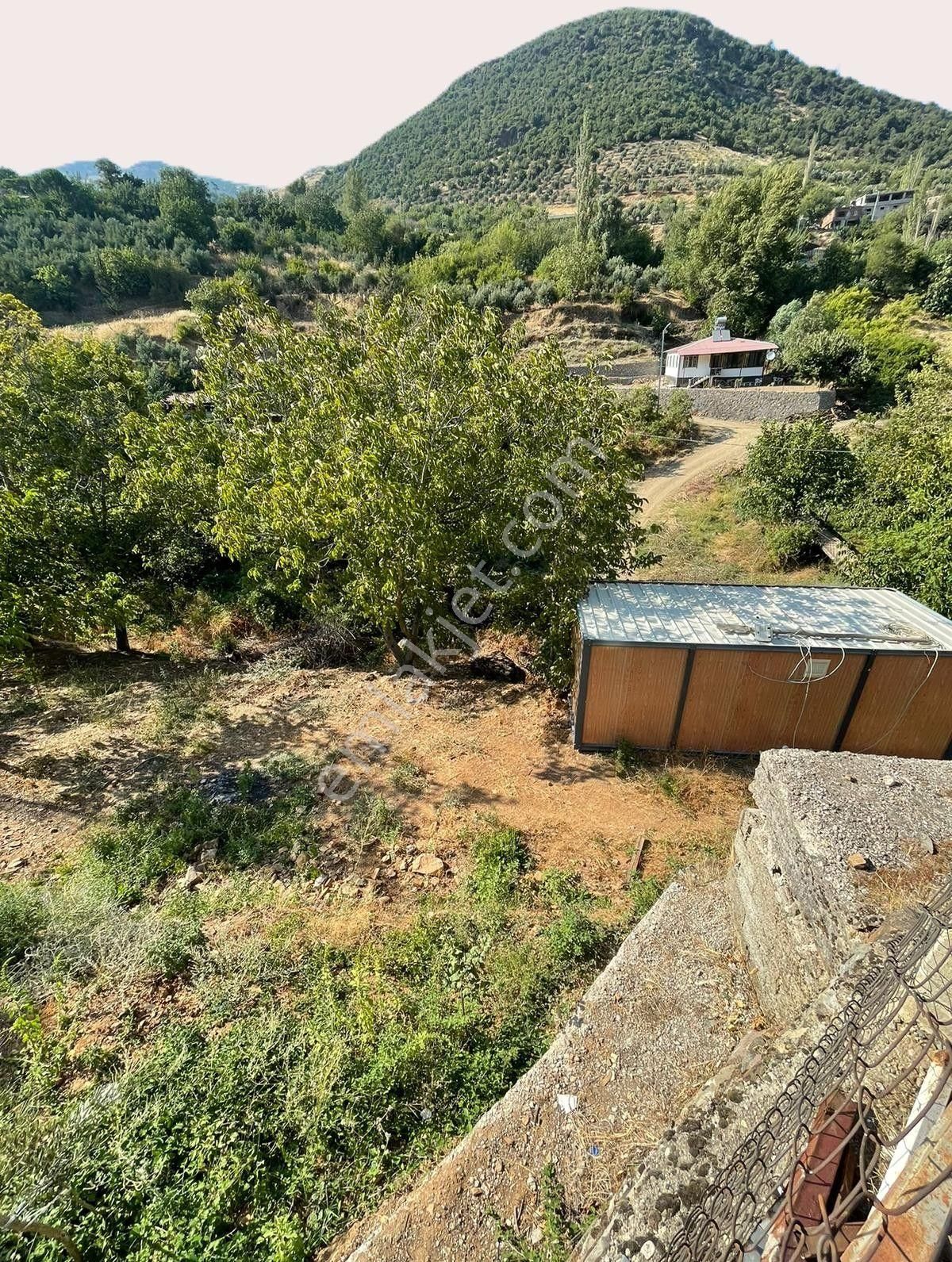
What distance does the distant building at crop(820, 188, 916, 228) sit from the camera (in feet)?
246

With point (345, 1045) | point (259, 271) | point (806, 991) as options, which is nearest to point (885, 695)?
point (806, 991)

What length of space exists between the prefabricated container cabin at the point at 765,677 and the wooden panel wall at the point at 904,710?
2 centimetres

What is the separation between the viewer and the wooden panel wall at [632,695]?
357 inches

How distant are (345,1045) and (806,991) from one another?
13.9 feet

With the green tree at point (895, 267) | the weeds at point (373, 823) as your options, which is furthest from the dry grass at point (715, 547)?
the green tree at point (895, 267)

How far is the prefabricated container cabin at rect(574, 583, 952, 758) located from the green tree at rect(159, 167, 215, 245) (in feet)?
259

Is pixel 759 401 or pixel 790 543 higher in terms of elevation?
pixel 759 401

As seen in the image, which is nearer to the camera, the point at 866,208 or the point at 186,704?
the point at 186,704

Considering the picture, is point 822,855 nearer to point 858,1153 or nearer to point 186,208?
point 858,1153

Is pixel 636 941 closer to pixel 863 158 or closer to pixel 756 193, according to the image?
pixel 756 193

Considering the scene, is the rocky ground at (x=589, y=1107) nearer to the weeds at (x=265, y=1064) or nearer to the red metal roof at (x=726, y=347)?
the weeds at (x=265, y=1064)

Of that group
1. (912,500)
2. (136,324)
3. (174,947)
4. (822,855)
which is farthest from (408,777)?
(136,324)

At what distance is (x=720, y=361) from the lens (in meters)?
36.8

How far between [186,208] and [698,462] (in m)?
72.6
